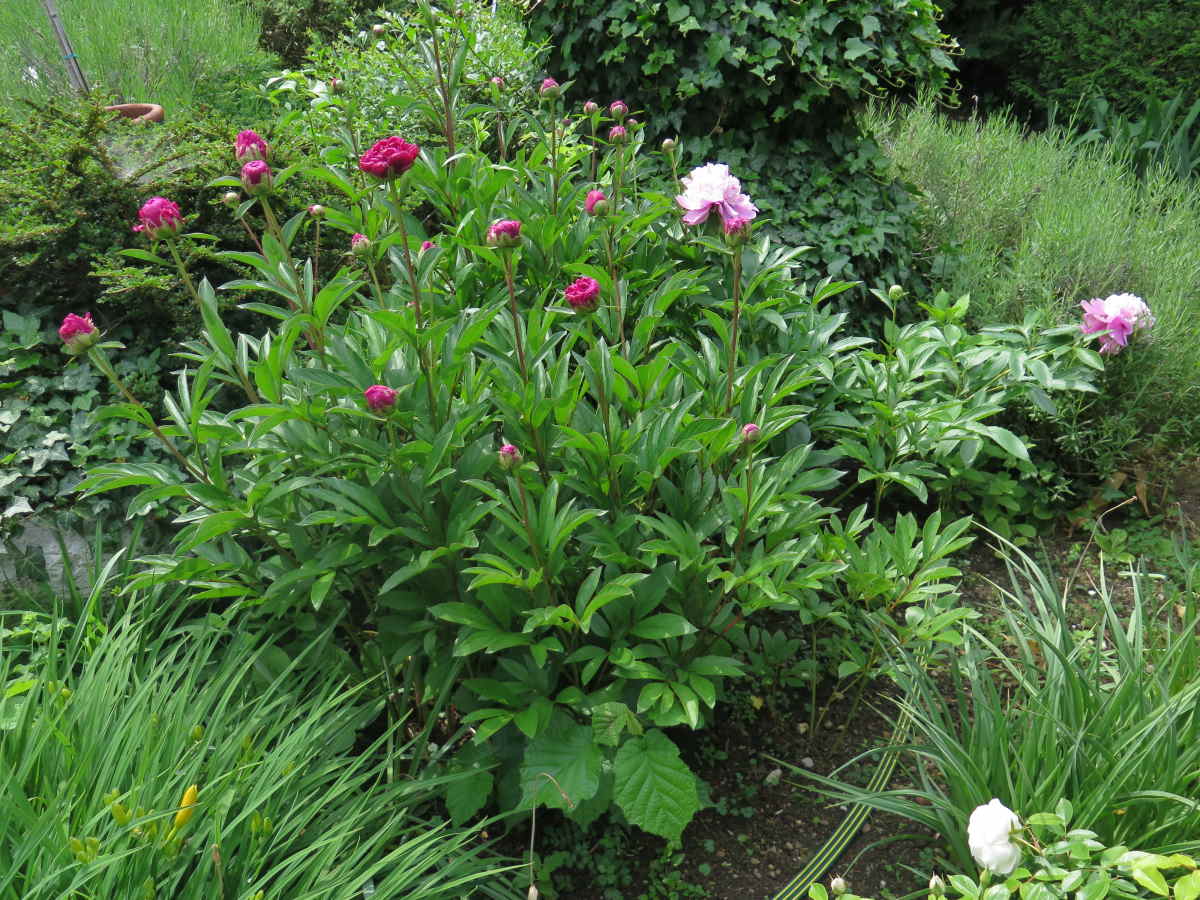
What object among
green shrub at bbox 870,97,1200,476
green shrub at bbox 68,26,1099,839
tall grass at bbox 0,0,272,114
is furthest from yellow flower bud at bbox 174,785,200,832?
tall grass at bbox 0,0,272,114

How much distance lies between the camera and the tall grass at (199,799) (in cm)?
135

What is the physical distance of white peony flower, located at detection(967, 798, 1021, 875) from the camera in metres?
1.38

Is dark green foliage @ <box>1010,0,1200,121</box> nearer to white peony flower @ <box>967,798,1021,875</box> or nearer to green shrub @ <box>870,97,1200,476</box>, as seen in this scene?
green shrub @ <box>870,97,1200,476</box>

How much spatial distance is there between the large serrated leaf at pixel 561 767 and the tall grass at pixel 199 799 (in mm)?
158

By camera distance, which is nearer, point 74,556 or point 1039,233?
point 74,556

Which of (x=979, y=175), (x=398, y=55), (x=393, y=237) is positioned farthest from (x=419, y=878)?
(x=979, y=175)

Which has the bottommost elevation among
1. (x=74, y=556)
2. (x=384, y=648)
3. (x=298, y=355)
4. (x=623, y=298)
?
(x=74, y=556)

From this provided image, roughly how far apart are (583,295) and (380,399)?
41cm

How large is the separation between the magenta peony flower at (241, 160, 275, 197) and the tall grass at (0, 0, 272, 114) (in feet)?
10.7

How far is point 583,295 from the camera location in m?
1.65

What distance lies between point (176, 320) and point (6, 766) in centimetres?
137

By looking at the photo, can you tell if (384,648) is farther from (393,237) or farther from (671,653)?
(393,237)

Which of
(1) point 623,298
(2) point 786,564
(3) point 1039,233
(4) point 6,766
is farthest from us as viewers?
(3) point 1039,233

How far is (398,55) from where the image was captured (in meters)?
4.05
